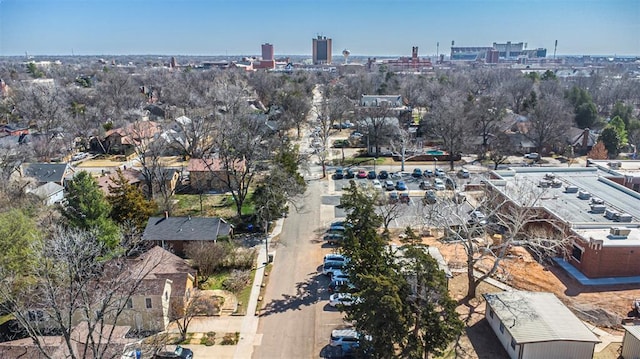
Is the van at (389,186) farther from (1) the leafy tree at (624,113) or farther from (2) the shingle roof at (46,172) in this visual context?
(1) the leafy tree at (624,113)

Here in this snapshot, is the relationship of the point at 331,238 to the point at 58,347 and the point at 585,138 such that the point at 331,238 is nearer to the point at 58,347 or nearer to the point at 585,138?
the point at 58,347

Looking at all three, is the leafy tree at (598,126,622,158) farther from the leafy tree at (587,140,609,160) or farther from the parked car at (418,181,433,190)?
the parked car at (418,181,433,190)

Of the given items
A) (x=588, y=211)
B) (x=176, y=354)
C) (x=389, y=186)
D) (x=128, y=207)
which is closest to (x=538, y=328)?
(x=588, y=211)

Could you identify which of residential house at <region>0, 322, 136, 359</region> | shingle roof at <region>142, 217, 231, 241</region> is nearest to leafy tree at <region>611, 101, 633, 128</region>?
shingle roof at <region>142, 217, 231, 241</region>

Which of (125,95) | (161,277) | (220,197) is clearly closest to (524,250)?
(161,277)

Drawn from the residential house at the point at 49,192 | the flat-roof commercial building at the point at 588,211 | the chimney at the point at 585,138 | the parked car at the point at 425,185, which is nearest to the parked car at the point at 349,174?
the parked car at the point at 425,185

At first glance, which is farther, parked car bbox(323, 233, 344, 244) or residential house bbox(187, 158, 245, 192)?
residential house bbox(187, 158, 245, 192)

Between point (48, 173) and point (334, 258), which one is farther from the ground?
point (48, 173)
